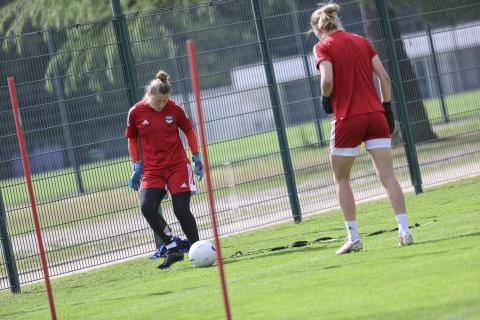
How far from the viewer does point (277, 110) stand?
589 inches

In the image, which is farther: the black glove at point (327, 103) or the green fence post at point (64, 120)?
the green fence post at point (64, 120)

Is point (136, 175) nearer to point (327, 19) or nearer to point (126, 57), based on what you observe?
point (126, 57)

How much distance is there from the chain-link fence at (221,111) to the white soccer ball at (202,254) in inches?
99.2

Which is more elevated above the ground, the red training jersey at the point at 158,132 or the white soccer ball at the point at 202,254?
the red training jersey at the point at 158,132

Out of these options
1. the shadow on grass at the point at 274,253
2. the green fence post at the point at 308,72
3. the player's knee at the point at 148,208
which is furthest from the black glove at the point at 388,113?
the green fence post at the point at 308,72

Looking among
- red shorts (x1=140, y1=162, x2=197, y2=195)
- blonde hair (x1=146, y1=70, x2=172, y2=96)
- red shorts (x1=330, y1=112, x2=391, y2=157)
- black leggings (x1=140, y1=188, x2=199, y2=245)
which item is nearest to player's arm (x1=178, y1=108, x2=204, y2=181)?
red shorts (x1=140, y1=162, x2=197, y2=195)

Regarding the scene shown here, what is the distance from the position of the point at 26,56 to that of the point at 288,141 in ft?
12.5

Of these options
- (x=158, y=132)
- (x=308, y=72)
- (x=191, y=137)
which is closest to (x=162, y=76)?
(x=158, y=132)

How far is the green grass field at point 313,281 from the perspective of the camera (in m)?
7.52

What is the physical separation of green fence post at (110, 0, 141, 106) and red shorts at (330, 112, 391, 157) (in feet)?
14.6

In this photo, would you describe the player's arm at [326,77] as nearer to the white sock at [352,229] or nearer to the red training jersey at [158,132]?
the white sock at [352,229]

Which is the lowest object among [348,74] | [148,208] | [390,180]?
[390,180]

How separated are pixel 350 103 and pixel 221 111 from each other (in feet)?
15.8

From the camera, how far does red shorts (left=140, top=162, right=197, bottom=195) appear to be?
11922mm
